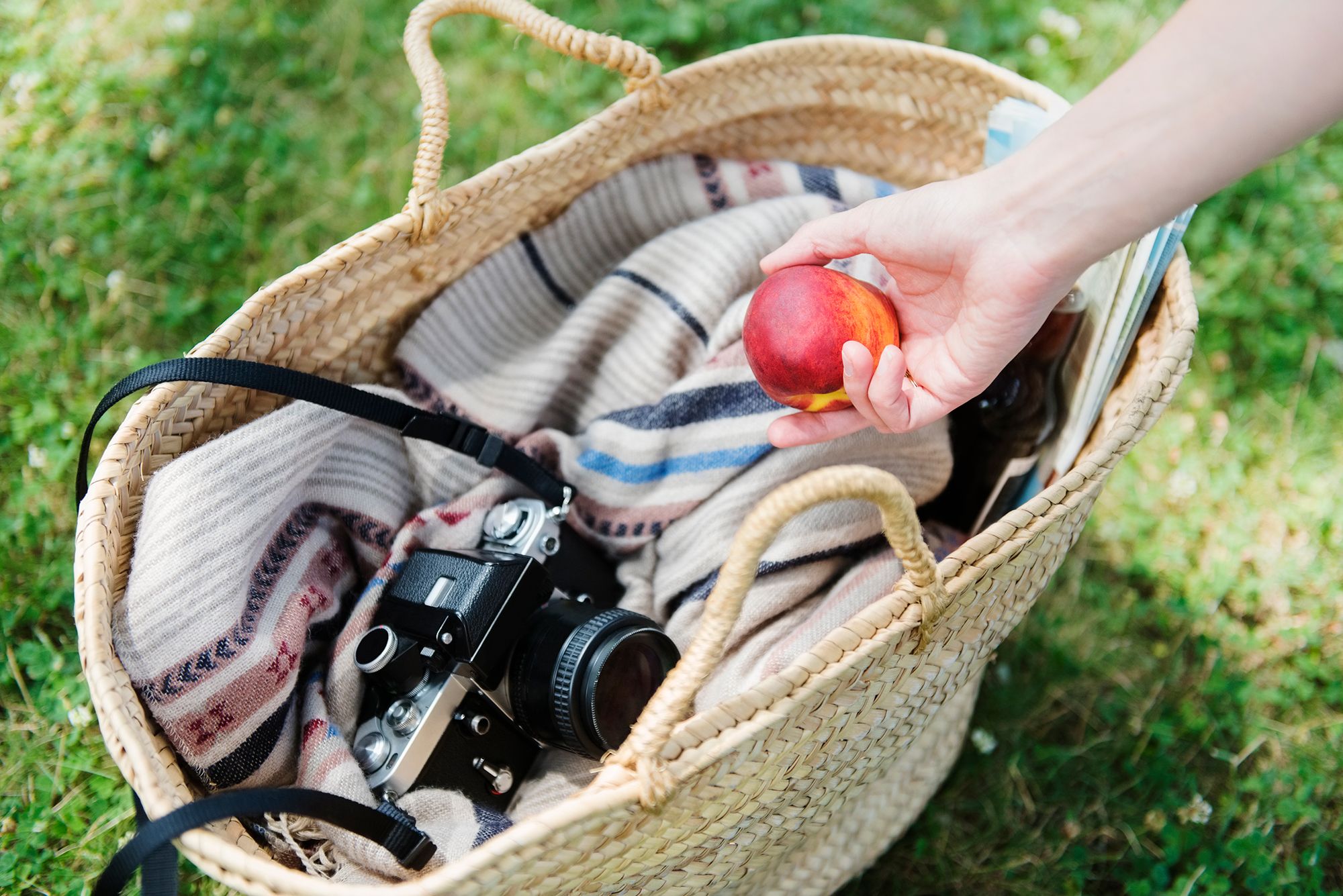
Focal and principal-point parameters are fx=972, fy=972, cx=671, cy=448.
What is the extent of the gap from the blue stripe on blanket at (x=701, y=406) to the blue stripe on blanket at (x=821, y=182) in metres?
0.40

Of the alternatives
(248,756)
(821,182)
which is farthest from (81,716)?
(821,182)

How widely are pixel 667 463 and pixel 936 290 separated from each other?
418 mm

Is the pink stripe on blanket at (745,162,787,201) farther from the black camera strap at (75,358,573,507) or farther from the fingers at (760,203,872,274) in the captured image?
the black camera strap at (75,358,573,507)

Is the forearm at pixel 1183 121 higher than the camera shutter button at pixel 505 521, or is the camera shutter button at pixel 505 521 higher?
the forearm at pixel 1183 121

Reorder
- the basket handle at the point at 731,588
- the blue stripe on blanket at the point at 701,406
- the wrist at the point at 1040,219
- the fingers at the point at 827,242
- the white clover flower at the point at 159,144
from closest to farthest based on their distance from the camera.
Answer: the basket handle at the point at 731,588
the wrist at the point at 1040,219
the fingers at the point at 827,242
the blue stripe on blanket at the point at 701,406
the white clover flower at the point at 159,144

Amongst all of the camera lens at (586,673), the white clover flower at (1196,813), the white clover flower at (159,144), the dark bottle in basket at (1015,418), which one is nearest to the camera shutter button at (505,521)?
the camera lens at (586,673)

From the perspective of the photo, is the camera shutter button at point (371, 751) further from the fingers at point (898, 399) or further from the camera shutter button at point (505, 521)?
the fingers at point (898, 399)

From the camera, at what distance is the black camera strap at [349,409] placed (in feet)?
3.48

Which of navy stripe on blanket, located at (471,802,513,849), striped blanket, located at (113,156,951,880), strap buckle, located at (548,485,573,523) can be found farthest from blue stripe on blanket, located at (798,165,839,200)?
navy stripe on blanket, located at (471,802,513,849)

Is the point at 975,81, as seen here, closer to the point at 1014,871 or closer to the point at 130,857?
the point at 1014,871

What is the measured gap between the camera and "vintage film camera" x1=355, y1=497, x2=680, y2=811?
1047 millimetres

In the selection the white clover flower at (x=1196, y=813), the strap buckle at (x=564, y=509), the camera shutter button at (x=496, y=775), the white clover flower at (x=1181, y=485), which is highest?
the strap buckle at (x=564, y=509)

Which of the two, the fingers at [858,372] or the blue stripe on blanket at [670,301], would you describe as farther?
the blue stripe on blanket at [670,301]

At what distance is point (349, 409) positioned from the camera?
120cm
